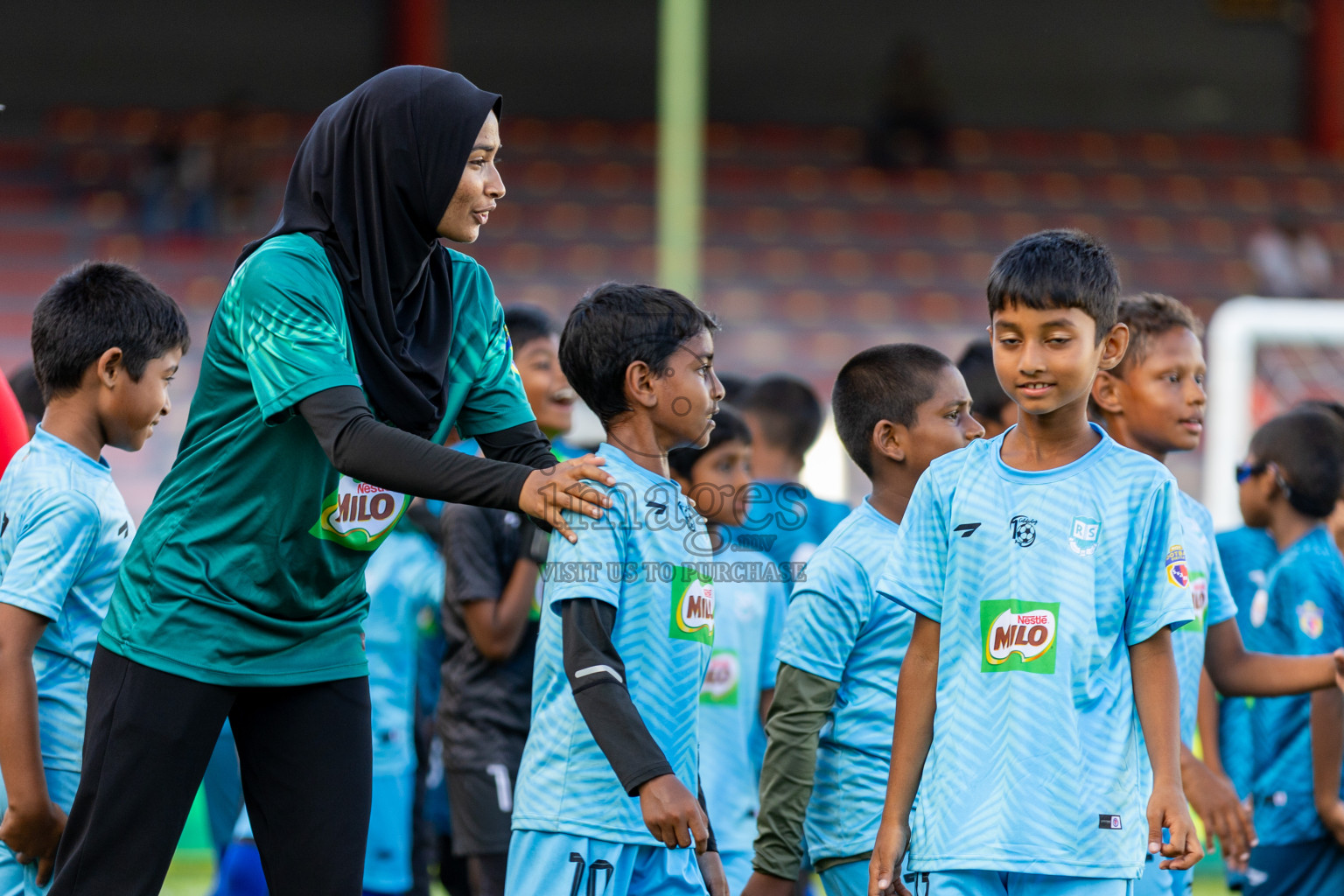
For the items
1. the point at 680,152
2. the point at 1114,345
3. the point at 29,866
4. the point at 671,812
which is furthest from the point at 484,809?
the point at 680,152

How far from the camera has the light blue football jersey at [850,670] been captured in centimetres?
277

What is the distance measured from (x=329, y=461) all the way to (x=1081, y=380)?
50.5 inches

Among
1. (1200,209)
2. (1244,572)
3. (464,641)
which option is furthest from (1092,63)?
(464,641)

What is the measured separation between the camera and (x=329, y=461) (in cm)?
243

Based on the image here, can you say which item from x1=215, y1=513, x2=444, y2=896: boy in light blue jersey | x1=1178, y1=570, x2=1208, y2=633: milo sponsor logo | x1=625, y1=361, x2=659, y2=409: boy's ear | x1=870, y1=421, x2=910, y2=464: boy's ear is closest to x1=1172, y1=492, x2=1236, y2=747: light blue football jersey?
x1=1178, y1=570, x2=1208, y2=633: milo sponsor logo

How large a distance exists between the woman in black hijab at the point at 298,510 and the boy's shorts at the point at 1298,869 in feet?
8.43

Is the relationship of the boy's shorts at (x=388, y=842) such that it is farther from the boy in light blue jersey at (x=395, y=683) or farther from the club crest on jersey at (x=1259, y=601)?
the club crest on jersey at (x=1259, y=601)

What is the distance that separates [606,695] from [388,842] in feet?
6.00

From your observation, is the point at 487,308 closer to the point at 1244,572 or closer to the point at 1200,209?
the point at 1244,572

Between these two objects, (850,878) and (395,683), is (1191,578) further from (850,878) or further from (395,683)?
(395,683)

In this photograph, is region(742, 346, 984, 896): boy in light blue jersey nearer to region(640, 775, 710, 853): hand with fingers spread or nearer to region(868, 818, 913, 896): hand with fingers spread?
region(868, 818, 913, 896): hand with fingers spread

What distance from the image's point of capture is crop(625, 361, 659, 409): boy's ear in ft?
8.84

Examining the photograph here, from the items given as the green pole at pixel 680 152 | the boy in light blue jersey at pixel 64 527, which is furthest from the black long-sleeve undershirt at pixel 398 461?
the green pole at pixel 680 152

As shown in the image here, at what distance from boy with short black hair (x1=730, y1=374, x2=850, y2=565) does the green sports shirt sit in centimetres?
159
